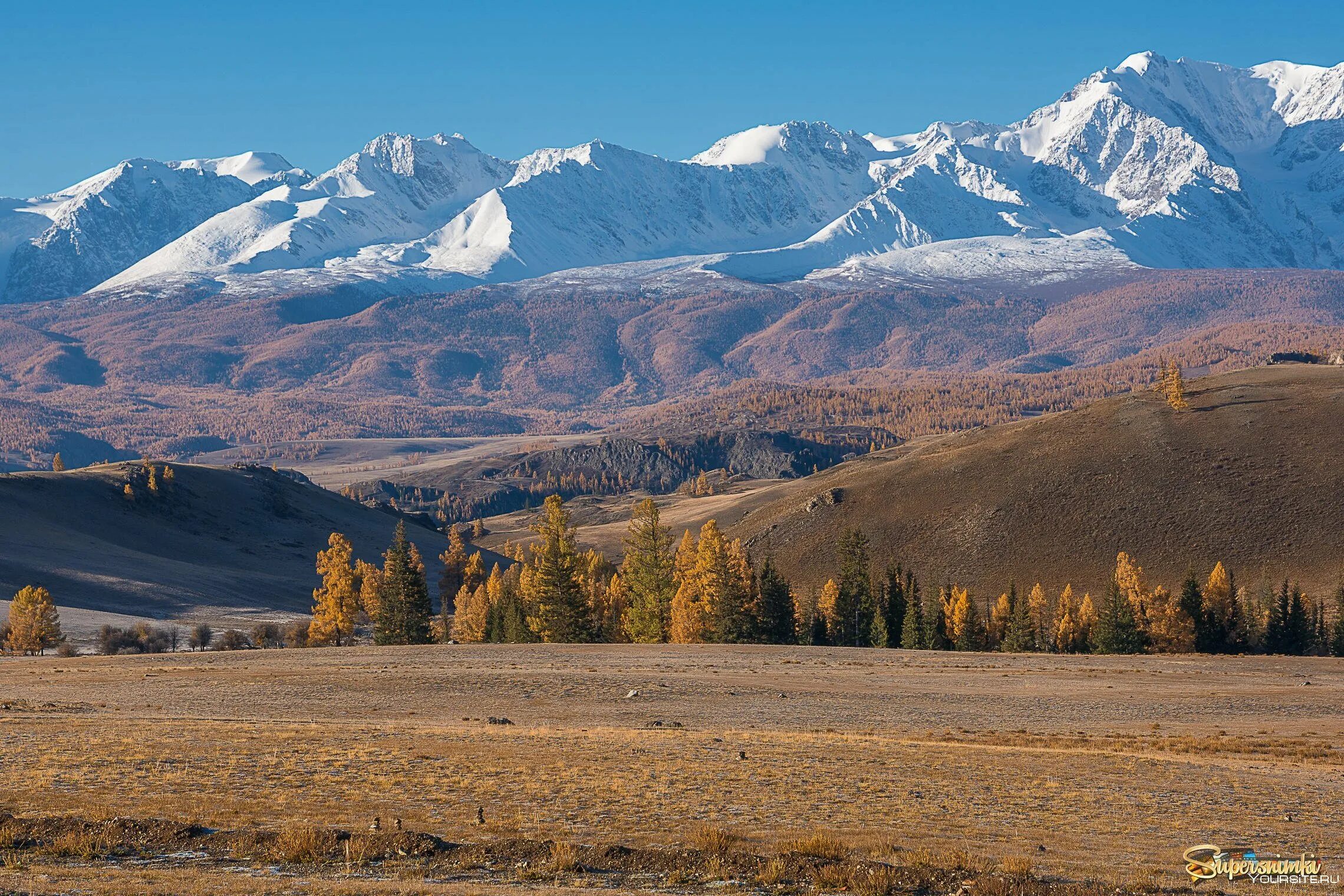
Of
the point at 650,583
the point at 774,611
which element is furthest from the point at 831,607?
the point at 650,583

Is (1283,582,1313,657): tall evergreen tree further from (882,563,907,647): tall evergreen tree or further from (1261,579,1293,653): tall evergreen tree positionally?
(882,563,907,647): tall evergreen tree

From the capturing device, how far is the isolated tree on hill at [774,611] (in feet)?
334

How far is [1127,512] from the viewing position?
174 meters

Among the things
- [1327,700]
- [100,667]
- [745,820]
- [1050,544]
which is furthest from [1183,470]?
[745,820]

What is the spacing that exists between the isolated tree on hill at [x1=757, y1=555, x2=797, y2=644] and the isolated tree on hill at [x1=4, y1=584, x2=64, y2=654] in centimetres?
6205

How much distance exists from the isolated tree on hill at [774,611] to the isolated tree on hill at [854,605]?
32.6 feet

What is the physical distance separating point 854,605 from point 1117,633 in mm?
23150

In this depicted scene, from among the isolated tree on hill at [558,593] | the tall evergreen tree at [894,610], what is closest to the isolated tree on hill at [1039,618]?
the tall evergreen tree at [894,610]

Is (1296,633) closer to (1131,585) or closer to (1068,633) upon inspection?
(1068,633)

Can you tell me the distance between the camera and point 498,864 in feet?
76.6

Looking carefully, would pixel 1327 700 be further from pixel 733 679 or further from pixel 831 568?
pixel 831 568

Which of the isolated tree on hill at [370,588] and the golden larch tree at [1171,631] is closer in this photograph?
the golden larch tree at [1171,631]

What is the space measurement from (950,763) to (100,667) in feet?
171

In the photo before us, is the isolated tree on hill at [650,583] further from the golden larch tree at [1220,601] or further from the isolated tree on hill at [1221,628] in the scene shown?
the golden larch tree at [1220,601]
